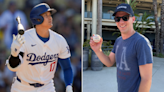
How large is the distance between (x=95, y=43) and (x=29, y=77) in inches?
44.8

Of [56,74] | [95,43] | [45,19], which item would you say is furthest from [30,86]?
[95,43]

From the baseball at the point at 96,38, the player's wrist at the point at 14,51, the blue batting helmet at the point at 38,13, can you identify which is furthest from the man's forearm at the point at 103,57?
the player's wrist at the point at 14,51

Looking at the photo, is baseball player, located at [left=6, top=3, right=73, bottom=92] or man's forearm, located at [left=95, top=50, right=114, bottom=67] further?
man's forearm, located at [left=95, top=50, right=114, bottom=67]

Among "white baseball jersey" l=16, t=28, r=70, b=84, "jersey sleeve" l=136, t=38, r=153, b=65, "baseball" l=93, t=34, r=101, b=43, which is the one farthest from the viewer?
"baseball" l=93, t=34, r=101, b=43

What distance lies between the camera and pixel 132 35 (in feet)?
5.27

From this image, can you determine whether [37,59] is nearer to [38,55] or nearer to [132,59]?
[38,55]

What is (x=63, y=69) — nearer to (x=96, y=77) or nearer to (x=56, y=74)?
(x=56, y=74)

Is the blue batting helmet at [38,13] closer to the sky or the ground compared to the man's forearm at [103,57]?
closer to the sky

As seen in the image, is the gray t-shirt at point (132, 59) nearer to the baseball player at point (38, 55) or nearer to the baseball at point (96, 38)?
the baseball at point (96, 38)

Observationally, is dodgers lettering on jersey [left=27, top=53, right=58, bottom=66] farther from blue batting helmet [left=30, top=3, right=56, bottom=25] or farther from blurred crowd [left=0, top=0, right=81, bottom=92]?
blue batting helmet [left=30, top=3, right=56, bottom=25]

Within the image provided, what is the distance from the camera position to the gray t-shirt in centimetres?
139

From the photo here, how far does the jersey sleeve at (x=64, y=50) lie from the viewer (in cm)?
197

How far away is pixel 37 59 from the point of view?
172cm

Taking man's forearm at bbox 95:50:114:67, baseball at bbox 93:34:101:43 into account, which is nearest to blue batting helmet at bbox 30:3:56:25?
baseball at bbox 93:34:101:43
